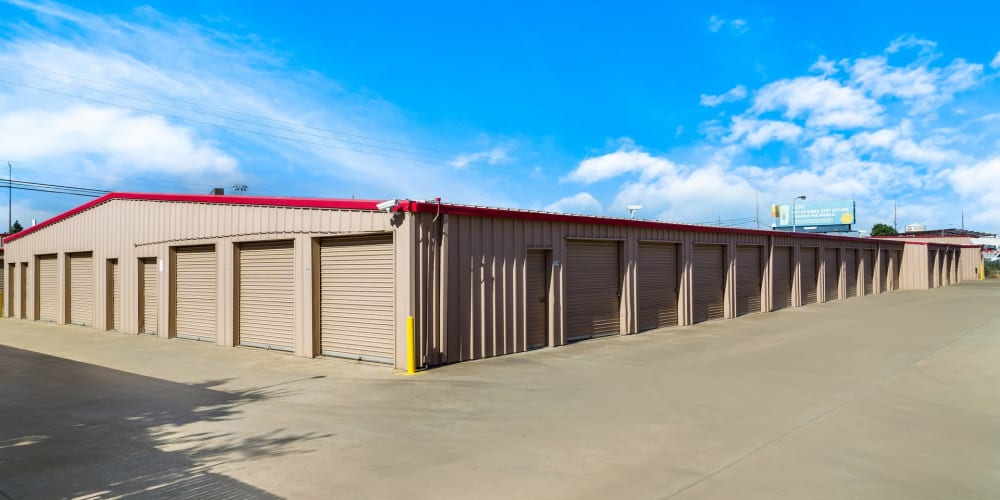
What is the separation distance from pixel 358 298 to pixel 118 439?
574 centimetres

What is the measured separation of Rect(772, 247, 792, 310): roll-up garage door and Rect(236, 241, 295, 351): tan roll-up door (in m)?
18.9

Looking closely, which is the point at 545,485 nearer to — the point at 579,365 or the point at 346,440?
the point at 346,440

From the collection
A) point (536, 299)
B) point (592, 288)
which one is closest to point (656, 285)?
point (592, 288)

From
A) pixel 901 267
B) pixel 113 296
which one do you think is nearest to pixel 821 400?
pixel 113 296

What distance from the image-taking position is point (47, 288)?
24375 mm

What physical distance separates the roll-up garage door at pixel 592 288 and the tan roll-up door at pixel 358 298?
4806mm

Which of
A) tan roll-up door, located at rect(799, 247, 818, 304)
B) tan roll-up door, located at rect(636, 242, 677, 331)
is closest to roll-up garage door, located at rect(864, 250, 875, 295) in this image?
tan roll-up door, located at rect(799, 247, 818, 304)

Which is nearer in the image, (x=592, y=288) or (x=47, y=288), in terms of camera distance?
(x=592, y=288)

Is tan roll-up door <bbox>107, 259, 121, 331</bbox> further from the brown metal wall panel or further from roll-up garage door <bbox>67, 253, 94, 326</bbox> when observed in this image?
the brown metal wall panel

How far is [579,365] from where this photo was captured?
36.8 feet

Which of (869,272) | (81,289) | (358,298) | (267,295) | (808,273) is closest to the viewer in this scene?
(358,298)

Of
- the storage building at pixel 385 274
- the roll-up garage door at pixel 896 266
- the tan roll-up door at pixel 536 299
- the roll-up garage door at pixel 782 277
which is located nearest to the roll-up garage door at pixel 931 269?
the roll-up garage door at pixel 896 266

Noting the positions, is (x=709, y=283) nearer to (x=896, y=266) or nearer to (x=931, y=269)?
A: (x=896, y=266)

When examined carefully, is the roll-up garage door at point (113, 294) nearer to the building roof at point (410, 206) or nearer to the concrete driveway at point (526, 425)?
the building roof at point (410, 206)
